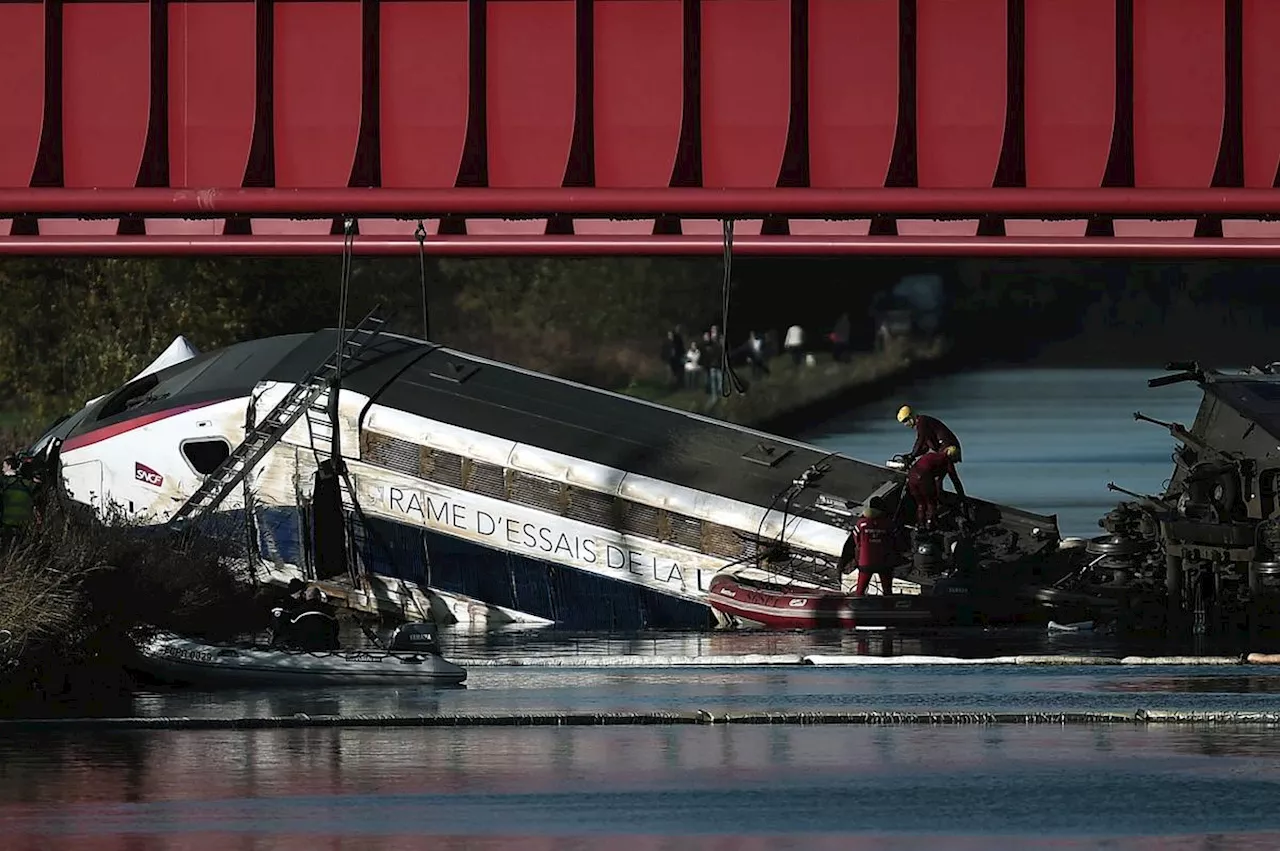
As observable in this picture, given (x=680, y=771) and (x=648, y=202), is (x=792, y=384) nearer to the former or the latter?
(x=648, y=202)

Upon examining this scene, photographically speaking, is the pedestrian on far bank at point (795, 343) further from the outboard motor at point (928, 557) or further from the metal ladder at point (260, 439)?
the outboard motor at point (928, 557)

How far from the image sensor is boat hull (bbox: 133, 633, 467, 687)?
22.9m

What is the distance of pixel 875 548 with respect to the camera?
33.3m

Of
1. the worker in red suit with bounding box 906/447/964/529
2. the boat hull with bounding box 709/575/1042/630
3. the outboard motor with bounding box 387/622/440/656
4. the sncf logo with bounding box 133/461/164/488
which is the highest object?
the sncf logo with bounding box 133/461/164/488

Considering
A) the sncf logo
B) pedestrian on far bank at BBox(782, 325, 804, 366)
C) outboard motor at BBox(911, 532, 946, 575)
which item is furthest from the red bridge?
pedestrian on far bank at BBox(782, 325, 804, 366)

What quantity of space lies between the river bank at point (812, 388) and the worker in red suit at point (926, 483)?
4393 cm

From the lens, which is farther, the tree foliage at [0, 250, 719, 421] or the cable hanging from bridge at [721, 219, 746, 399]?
the tree foliage at [0, 250, 719, 421]

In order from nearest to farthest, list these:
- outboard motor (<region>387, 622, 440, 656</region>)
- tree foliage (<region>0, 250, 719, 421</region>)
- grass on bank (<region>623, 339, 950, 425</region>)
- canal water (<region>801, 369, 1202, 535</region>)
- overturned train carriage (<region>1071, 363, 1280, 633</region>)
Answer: outboard motor (<region>387, 622, 440, 656</region>) → overturned train carriage (<region>1071, 363, 1280, 633</region>) → tree foliage (<region>0, 250, 719, 421</region>) → canal water (<region>801, 369, 1202, 535</region>) → grass on bank (<region>623, 339, 950, 425</region>)

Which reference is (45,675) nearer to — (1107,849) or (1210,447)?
(1107,849)

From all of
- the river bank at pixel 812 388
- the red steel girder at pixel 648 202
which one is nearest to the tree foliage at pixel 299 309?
the river bank at pixel 812 388

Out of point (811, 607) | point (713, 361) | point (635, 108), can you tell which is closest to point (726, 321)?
point (635, 108)

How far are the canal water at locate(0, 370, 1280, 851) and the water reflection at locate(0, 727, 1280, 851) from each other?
1.3 inches

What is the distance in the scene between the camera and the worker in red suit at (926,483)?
34.3 m

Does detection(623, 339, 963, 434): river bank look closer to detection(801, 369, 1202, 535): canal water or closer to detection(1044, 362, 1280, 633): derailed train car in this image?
detection(801, 369, 1202, 535): canal water
